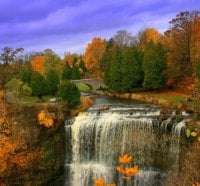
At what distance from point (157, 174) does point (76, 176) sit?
631cm

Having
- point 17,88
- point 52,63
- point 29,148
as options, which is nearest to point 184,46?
point 17,88

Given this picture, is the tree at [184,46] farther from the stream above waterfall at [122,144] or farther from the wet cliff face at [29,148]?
the wet cliff face at [29,148]

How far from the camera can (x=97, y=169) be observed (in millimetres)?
29469

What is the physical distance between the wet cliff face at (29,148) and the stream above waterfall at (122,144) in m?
0.84

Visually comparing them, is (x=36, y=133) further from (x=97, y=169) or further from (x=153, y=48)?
(x=153, y=48)

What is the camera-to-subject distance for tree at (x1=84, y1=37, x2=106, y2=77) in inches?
2702

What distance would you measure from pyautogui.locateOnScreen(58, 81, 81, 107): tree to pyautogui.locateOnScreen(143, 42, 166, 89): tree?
38.4 ft

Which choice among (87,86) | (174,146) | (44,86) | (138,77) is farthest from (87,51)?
(174,146)

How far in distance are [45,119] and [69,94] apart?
12.6 ft

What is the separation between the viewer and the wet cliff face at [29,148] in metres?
30.3

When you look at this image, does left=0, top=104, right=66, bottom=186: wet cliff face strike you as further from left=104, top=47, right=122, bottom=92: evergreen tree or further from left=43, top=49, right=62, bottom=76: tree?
left=43, top=49, right=62, bottom=76: tree

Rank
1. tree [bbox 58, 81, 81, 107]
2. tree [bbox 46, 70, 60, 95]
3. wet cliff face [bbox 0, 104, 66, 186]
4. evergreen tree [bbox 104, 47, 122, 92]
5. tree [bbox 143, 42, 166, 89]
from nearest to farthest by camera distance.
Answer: wet cliff face [bbox 0, 104, 66, 186] < tree [bbox 58, 81, 81, 107] < tree [bbox 46, 70, 60, 95] < tree [bbox 143, 42, 166, 89] < evergreen tree [bbox 104, 47, 122, 92]

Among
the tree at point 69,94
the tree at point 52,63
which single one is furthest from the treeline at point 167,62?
the tree at point 52,63

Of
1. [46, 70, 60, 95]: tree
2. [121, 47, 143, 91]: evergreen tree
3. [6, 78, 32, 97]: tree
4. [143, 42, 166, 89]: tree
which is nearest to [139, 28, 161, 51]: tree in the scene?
[121, 47, 143, 91]: evergreen tree
